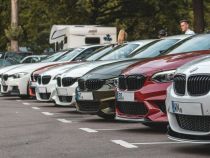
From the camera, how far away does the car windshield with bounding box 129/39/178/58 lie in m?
12.9

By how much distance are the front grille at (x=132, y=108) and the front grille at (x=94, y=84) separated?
5.14 feet

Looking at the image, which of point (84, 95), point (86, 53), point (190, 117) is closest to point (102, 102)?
point (84, 95)

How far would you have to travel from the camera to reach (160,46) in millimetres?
13156

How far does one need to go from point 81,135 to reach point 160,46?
10.3 feet

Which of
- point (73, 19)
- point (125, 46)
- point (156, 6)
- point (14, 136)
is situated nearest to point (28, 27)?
point (73, 19)

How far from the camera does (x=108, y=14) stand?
162ft

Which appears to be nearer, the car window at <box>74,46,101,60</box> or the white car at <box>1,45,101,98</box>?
the car window at <box>74,46,101,60</box>

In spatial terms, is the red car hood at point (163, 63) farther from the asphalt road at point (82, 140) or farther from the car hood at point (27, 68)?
the car hood at point (27, 68)

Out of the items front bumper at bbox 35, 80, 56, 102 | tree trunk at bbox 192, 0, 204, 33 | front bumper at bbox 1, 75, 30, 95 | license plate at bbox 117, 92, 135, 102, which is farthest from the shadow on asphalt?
tree trunk at bbox 192, 0, 204, 33

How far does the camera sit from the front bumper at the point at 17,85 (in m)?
20.0

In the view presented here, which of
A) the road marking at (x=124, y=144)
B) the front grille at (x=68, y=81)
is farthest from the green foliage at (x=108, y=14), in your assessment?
the road marking at (x=124, y=144)

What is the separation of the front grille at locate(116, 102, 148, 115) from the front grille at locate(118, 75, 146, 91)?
0.23 m

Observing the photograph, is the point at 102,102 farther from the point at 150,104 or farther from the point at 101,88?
the point at 150,104

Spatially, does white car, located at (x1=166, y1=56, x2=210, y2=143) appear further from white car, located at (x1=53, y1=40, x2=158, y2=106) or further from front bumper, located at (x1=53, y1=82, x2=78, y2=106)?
front bumper, located at (x1=53, y1=82, x2=78, y2=106)
